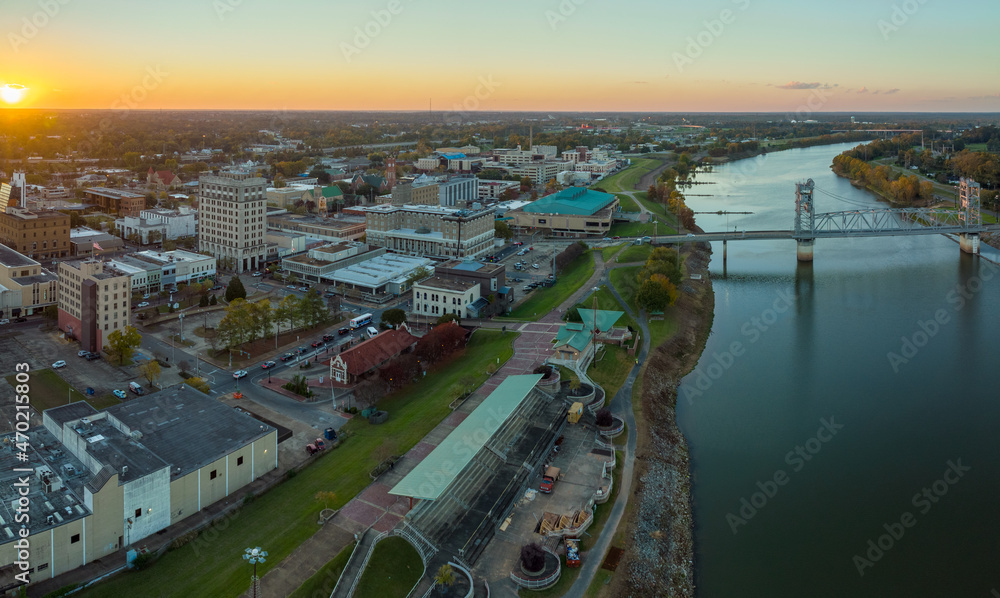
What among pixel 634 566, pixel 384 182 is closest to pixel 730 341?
pixel 634 566

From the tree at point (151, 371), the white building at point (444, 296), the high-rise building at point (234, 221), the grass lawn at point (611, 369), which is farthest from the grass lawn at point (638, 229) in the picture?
the tree at point (151, 371)

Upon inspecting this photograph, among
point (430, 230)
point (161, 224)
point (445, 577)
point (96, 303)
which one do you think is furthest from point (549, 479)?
point (161, 224)

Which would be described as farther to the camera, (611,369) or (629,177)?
(629,177)

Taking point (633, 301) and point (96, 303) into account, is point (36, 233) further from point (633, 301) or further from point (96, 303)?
point (633, 301)

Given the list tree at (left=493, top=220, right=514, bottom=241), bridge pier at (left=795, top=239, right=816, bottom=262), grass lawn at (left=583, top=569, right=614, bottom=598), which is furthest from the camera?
tree at (left=493, top=220, right=514, bottom=241)

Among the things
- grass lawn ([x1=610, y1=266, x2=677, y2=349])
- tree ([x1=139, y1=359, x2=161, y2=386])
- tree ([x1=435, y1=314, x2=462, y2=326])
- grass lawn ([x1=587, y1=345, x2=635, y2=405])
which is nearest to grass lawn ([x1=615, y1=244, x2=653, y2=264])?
grass lawn ([x1=610, y1=266, x2=677, y2=349])

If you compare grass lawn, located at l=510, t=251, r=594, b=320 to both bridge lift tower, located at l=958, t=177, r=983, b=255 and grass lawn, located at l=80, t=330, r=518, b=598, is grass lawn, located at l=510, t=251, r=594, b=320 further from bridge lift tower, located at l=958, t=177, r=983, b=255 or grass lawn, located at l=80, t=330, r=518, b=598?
bridge lift tower, located at l=958, t=177, r=983, b=255
